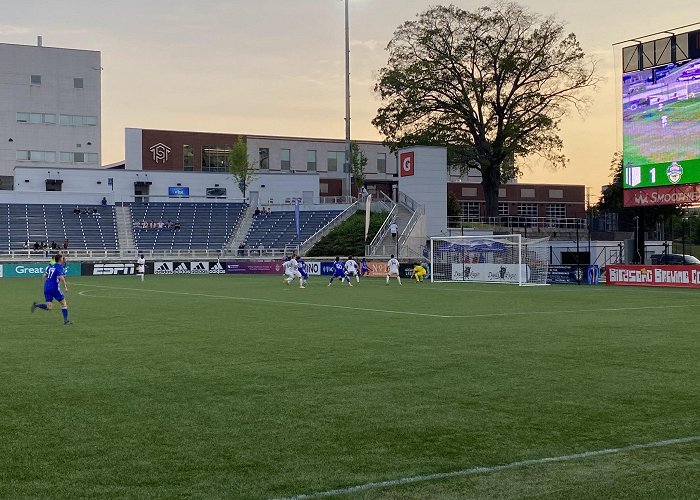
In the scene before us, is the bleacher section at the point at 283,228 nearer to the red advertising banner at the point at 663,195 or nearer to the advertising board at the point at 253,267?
the advertising board at the point at 253,267

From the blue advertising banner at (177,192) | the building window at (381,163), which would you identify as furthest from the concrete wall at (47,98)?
the building window at (381,163)

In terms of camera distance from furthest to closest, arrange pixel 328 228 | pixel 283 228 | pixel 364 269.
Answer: pixel 283 228 < pixel 328 228 < pixel 364 269

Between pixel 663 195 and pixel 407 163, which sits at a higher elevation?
pixel 407 163

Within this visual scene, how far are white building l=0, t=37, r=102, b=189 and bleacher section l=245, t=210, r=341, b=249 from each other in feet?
90.8

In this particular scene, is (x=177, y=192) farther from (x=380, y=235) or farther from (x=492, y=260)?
(x=492, y=260)

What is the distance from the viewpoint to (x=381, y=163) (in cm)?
11200

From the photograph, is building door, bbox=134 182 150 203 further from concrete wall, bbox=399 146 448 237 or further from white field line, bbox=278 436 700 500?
white field line, bbox=278 436 700 500

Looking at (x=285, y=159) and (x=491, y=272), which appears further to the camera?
(x=285, y=159)

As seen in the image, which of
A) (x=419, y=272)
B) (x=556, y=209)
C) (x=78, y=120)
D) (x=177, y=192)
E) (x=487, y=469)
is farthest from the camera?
(x=556, y=209)

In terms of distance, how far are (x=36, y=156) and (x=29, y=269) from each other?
121 ft

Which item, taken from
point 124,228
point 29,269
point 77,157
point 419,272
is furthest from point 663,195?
point 77,157

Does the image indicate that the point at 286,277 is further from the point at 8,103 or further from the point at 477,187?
the point at 477,187

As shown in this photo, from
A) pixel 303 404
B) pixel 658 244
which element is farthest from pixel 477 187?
pixel 303 404

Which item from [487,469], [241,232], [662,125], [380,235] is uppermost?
[662,125]
